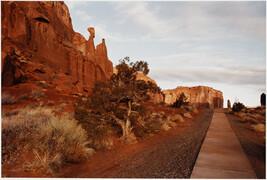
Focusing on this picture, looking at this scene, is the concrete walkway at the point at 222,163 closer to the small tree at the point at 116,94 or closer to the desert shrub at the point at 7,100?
the small tree at the point at 116,94

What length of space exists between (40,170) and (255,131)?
42.6 ft

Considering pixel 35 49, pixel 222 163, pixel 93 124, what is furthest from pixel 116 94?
pixel 35 49

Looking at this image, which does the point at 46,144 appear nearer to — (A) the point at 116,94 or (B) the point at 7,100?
(A) the point at 116,94

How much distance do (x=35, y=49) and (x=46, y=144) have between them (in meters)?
30.7

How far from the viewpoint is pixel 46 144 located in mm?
5656

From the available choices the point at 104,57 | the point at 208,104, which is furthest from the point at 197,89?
the point at 104,57

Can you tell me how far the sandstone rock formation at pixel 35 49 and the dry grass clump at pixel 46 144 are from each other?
610 inches

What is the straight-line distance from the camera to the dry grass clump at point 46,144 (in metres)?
4.68

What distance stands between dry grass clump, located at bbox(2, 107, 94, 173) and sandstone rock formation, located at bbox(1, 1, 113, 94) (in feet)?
50.8

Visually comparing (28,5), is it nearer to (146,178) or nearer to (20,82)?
(20,82)

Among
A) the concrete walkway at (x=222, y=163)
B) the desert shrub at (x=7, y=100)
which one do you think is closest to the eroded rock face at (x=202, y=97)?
the desert shrub at (x=7, y=100)

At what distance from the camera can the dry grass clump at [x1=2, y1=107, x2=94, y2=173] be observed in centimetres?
468

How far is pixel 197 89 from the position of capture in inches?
3524

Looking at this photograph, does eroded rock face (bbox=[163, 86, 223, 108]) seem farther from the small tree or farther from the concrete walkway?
the concrete walkway
